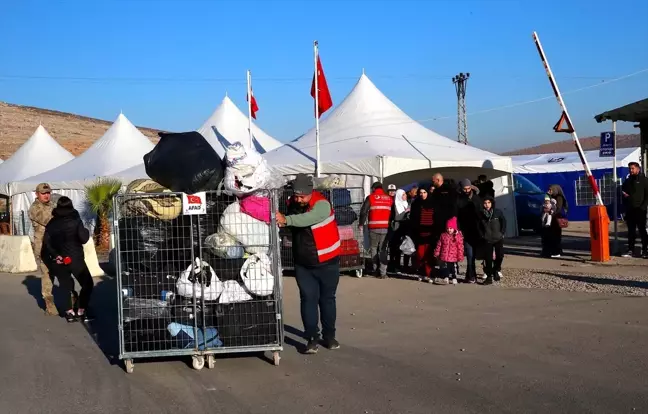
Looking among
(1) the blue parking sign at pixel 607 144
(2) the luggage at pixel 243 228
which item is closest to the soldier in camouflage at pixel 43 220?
(2) the luggage at pixel 243 228

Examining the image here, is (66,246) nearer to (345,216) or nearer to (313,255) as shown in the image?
(313,255)

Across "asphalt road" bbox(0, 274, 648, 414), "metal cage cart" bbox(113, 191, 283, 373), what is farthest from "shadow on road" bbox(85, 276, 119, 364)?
"metal cage cart" bbox(113, 191, 283, 373)

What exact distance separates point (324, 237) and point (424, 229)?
18.6ft

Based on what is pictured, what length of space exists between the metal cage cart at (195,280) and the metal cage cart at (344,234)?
6.44 metres

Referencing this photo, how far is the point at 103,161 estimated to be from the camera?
2800 cm

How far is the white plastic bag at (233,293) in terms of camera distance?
748 centimetres

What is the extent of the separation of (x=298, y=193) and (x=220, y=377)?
2.02 meters

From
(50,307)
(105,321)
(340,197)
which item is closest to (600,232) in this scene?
(340,197)

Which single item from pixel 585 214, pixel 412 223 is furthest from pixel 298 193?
pixel 585 214

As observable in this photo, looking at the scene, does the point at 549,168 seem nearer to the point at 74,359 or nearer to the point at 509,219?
the point at 509,219

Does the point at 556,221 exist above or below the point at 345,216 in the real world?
below

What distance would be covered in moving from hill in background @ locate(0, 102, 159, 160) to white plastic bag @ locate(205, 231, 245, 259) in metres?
59.1

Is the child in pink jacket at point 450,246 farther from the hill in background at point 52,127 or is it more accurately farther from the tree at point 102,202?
the hill in background at point 52,127

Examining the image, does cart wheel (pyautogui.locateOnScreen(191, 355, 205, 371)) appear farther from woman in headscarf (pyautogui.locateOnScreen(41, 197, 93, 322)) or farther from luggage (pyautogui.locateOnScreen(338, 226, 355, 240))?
luggage (pyautogui.locateOnScreen(338, 226, 355, 240))
